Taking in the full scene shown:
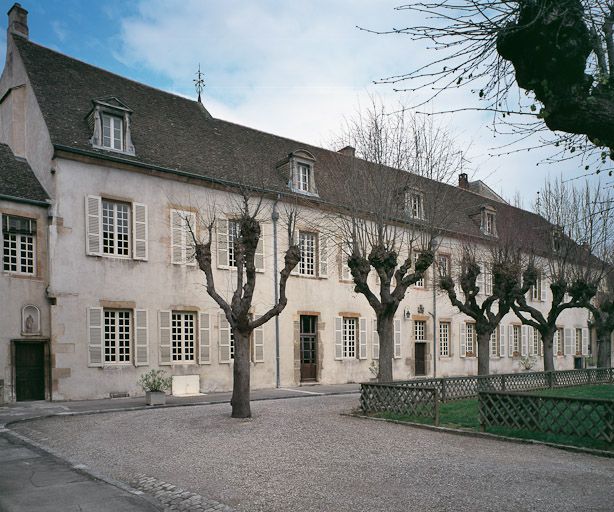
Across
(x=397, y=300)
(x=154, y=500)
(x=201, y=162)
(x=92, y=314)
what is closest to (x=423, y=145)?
(x=397, y=300)

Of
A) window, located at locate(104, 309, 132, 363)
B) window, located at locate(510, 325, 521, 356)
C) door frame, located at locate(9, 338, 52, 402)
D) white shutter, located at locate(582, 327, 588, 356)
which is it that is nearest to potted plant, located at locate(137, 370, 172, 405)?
window, located at locate(104, 309, 132, 363)

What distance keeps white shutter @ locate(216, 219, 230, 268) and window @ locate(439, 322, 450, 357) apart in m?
12.8

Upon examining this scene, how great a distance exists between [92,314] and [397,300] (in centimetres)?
881

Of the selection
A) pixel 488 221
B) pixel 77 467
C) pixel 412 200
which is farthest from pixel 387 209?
pixel 488 221

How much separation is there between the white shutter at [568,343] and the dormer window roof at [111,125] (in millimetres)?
29578

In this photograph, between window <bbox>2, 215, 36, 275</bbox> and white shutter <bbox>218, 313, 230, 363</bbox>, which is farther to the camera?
white shutter <bbox>218, 313, 230, 363</bbox>

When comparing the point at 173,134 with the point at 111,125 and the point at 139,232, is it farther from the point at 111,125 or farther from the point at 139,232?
the point at 139,232

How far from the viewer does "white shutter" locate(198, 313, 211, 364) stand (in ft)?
61.0

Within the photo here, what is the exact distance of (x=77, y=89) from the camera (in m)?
18.5

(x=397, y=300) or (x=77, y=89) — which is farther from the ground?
(x=77, y=89)

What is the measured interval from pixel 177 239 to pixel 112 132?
389 cm

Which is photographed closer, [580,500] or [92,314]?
[580,500]

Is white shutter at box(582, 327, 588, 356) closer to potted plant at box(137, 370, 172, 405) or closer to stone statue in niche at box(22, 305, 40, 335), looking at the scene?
potted plant at box(137, 370, 172, 405)

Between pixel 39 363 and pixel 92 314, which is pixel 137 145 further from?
pixel 39 363
